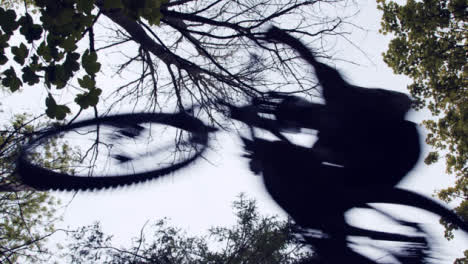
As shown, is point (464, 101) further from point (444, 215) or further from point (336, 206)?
point (336, 206)

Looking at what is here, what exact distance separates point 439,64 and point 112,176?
21.3 ft

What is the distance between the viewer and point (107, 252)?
15.3 ft

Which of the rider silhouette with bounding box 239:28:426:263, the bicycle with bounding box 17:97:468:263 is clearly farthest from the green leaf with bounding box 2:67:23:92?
the rider silhouette with bounding box 239:28:426:263

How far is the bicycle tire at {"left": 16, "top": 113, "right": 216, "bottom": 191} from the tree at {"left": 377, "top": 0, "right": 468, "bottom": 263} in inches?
165

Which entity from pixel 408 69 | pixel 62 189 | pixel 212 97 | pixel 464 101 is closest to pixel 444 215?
pixel 464 101

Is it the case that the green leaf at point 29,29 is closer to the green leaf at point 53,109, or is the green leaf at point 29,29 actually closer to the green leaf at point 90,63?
the green leaf at point 90,63

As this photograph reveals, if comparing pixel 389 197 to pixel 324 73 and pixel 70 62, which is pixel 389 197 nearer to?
pixel 324 73

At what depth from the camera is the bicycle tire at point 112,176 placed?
488 centimetres

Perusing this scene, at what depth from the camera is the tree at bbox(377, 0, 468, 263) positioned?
5.26m

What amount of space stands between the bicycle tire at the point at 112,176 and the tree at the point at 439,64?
420 cm

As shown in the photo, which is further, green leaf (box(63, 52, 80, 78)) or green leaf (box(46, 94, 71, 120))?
green leaf (box(63, 52, 80, 78))

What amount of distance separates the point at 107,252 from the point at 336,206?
13.0ft

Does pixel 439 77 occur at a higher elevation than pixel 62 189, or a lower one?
higher

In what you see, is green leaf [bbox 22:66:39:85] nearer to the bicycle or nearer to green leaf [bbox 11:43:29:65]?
green leaf [bbox 11:43:29:65]
